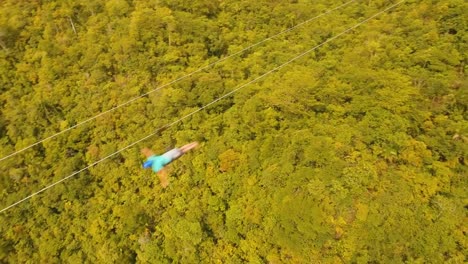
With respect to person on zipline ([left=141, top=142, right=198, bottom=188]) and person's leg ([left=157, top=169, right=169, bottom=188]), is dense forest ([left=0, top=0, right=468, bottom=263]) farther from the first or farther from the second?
person on zipline ([left=141, top=142, right=198, bottom=188])

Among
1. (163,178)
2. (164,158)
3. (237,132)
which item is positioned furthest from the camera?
(237,132)

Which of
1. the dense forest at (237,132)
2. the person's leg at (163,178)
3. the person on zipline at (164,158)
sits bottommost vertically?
the person's leg at (163,178)

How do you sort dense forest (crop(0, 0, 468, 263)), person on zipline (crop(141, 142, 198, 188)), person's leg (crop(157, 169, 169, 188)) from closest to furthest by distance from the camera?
person on zipline (crop(141, 142, 198, 188)) < dense forest (crop(0, 0, 468, 263)) < person's leg (crop(157, 169, 169, 188))

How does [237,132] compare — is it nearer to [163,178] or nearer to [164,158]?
[163,178]

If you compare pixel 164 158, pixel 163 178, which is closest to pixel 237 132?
pixel 163 178

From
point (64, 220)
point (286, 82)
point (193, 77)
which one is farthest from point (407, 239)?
point (64, 220)

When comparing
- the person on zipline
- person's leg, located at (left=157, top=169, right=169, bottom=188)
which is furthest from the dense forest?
the person on zipline

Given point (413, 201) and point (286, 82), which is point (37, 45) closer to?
point (286, 82)

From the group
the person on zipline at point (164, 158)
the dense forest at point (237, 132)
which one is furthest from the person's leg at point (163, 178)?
the person on zipline at point (164, 158)

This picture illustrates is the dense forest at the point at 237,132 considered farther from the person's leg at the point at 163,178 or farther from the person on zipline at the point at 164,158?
the person on zipline at the point at 164,158
